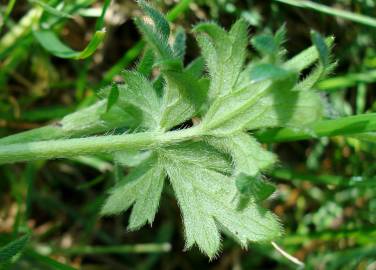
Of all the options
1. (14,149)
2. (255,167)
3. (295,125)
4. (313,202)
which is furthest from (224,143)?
(313,202)

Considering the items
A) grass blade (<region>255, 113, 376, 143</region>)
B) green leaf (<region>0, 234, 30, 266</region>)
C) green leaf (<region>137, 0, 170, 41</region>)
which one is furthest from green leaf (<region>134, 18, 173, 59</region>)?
green leaf (<region>0, 234, 30, 266</region>)

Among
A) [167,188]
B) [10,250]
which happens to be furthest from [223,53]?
[167,188]

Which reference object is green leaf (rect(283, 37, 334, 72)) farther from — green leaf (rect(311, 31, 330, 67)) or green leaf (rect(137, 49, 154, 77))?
green leaf (rect(137, 49, 154, 77))

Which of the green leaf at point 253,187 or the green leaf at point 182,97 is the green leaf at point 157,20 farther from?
the green leaf at point 253,187

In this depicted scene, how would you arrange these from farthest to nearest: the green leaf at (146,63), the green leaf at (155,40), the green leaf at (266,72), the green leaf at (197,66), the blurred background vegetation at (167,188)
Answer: the blurred background vegetation at (167,188) → the green leaf at (197,66) → the green leaf at (146,63) → the green leaf at (155,40) → the green leaf at (266,72)

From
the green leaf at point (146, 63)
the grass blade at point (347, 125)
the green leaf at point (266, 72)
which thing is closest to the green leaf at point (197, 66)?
the green leaf at point (146, 63)

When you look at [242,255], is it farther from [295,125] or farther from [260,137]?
[295,125]
